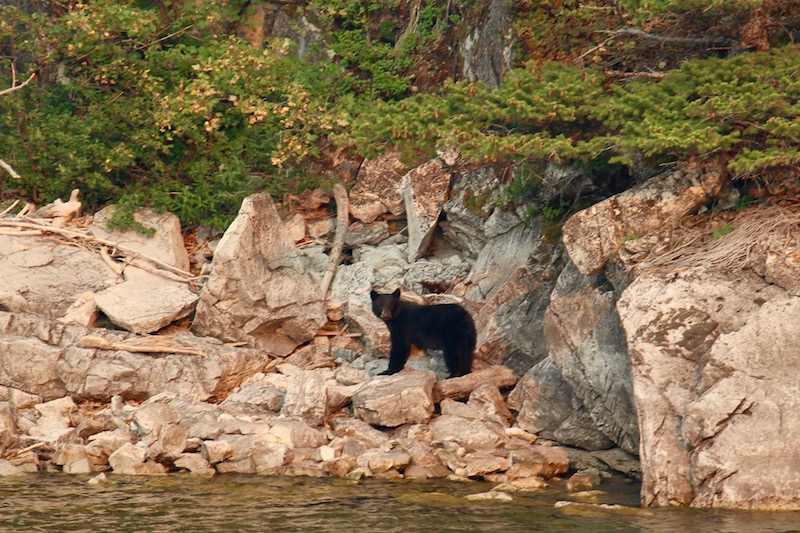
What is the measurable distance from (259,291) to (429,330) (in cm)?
303

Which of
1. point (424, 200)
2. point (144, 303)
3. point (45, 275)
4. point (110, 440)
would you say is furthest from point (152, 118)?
point (110, 440)

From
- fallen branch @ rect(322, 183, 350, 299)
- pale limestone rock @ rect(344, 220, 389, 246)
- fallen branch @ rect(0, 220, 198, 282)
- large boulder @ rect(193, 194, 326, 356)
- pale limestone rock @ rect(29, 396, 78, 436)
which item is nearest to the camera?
pale limestone rock @ rect(29, 396, 78, 436)

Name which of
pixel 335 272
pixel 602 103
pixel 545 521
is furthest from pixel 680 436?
pixel 335 272

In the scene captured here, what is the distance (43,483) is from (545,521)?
5675 millimetres

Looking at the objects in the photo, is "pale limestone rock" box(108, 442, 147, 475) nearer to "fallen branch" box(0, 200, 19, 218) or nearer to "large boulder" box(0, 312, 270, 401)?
"large boulder" box(0, 312, 270, 401)

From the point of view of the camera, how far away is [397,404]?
13141 millimetres

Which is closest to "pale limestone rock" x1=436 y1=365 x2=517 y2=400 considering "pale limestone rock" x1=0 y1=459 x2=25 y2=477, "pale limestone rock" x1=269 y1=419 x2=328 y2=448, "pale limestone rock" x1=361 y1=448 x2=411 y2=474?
"pale limestone rock" x1=361 y1=448 x2=411 y2=474

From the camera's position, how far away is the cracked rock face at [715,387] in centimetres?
1023

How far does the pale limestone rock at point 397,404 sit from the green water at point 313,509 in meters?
1.39

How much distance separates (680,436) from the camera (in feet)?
35.2

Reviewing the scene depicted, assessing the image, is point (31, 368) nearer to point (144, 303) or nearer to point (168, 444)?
point (144, 303)

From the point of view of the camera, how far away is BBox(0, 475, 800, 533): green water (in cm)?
974

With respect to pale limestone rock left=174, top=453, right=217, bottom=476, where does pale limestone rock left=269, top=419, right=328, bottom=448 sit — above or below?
above

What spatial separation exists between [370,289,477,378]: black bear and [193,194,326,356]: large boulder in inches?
70.4
